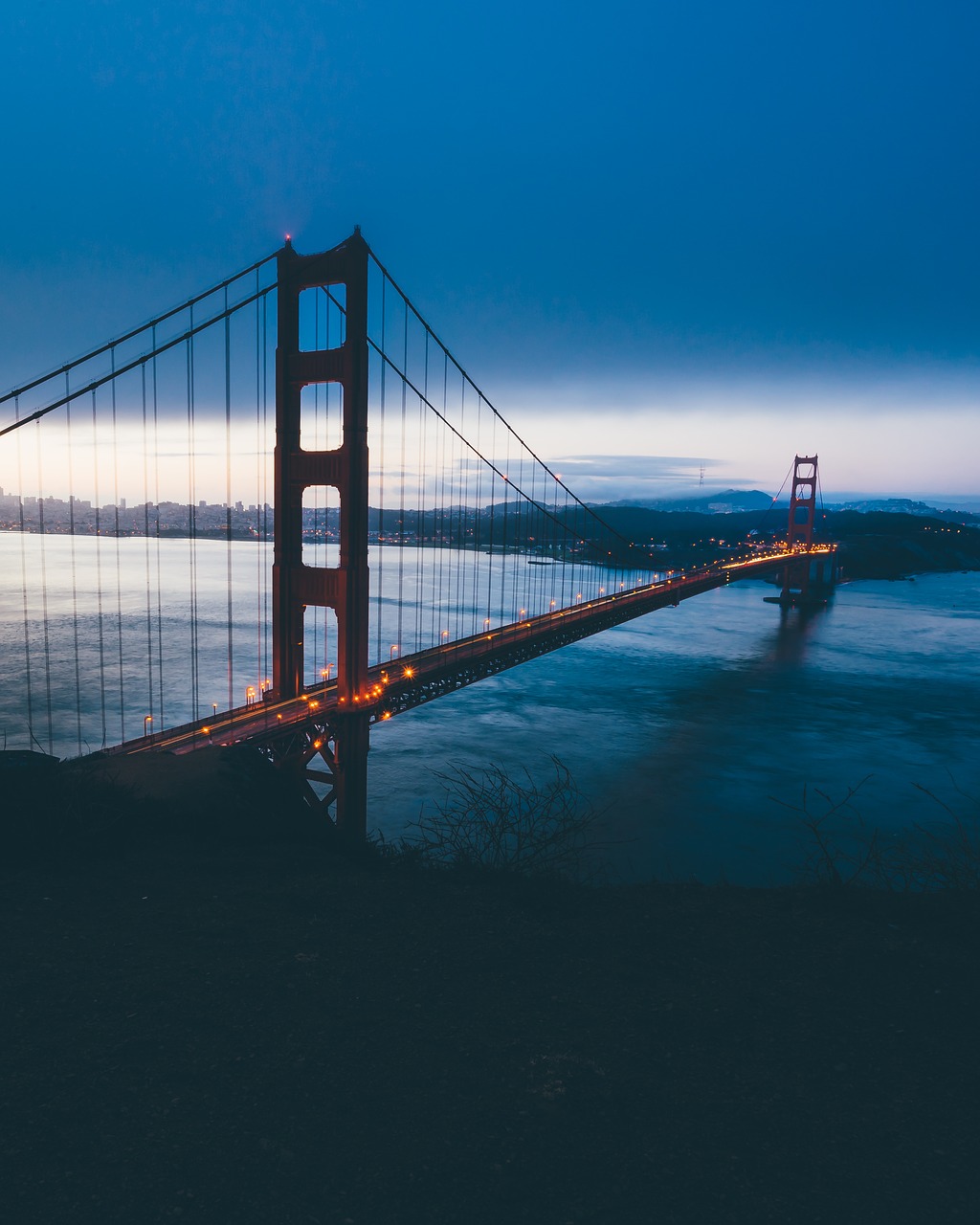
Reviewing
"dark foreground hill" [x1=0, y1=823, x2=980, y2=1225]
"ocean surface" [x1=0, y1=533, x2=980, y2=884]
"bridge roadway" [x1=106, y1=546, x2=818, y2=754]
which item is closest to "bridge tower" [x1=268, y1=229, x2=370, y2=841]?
"bridge roadway" [x1=106, y1=546, x2=818, y2=754]

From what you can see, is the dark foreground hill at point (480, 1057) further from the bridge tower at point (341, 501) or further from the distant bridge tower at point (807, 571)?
the distant bridge tower at point (807, 571)

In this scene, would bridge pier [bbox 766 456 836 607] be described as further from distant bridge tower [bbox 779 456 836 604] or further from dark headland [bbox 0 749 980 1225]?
dark headland [bbox 0 749 980 1225]

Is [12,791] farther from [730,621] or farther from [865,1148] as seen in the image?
[730,621]

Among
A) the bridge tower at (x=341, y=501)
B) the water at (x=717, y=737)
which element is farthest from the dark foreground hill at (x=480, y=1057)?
the bridge tower at (x=341, y=501)

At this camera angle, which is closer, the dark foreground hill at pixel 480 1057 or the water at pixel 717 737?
the dark foreground hill at pixel 480 1057

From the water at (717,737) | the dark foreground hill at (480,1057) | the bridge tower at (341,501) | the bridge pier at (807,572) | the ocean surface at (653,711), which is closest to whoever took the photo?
the dark foreground hill at (480,1057)

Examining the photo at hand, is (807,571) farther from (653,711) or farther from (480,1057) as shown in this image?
(480,1057)
